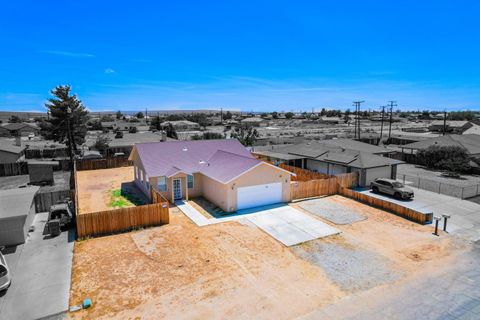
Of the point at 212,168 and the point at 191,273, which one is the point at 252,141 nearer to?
the point at 212,168

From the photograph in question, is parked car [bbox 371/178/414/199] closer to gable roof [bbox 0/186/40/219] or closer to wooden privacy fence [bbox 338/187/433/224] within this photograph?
wooden privacy fence [bbox 338/187/433/224]

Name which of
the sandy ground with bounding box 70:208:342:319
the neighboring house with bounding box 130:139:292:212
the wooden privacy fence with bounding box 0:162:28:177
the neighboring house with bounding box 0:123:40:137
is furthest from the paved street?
the neighboring house with bounding box 0:123:40:137

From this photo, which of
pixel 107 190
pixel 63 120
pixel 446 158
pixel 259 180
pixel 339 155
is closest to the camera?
pixel 259 180

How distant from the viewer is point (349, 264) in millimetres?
13258

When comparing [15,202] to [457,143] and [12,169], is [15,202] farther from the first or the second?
[457,143]

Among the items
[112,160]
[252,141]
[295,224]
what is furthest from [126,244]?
[252,141]

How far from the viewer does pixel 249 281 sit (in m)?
12.0

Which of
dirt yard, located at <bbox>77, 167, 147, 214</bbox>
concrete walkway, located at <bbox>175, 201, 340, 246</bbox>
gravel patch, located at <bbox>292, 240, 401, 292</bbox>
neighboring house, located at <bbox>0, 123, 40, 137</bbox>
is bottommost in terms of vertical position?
gravel patch, located at <bbox>292, 240, 401, 292</bbox>

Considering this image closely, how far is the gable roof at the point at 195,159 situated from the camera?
70.6 ft

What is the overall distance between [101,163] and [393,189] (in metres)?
31.1

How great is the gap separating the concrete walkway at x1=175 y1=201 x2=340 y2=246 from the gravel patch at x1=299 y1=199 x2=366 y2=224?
1.00 metres

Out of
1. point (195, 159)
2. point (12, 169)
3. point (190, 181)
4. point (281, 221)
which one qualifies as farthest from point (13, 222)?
point (12, 169)

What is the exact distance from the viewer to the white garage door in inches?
805

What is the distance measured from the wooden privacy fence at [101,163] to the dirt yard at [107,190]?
1.11 m
